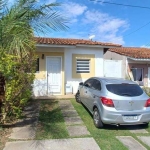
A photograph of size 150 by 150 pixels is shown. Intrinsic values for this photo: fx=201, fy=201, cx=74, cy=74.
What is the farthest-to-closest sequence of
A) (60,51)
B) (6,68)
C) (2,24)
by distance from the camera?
(60,51), (6,68), (2,24)

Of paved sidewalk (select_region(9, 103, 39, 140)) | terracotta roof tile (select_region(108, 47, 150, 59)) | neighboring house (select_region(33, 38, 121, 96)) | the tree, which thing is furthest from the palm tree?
terracotta roof tile (select_region(108, 47, 150, 59))

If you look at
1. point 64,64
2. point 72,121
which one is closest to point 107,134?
point 72,121

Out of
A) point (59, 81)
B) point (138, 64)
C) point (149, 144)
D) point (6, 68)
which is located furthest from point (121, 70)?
point (6, 68)

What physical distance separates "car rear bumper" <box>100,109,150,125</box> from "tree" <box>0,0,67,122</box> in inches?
124

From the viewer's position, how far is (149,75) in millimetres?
17219

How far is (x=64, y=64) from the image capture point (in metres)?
13.9

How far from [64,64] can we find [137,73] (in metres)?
6.81

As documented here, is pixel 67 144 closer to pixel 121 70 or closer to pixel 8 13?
pixel 8 13

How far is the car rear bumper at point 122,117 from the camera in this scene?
6.77 meters

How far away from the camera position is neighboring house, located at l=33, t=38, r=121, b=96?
43.9ft

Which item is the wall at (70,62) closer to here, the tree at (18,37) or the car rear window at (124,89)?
the tree at (18,37)

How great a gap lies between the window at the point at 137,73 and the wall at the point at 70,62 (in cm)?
346

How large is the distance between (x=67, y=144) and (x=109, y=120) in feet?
5.75

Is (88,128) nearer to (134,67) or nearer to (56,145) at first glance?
(56,145)
